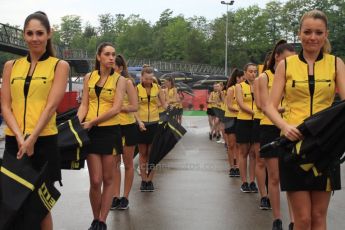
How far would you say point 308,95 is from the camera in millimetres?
4312

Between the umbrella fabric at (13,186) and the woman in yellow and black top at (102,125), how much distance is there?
5.80ft

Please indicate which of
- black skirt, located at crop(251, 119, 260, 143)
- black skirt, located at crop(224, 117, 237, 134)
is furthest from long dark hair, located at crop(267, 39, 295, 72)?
black skirt, located at crop(224, 117, 237, 134)

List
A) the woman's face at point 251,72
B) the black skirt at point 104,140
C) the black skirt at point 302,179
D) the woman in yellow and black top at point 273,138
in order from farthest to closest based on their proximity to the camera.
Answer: the woman's face at point 251,72 < the woman in yellow and black top at point 273,138 < the black skirt at point 104,140 < the black skirt at point 302,179

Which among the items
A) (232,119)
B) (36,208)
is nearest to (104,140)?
(36,208)

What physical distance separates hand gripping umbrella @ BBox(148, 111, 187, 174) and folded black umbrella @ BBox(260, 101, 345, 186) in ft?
16.5

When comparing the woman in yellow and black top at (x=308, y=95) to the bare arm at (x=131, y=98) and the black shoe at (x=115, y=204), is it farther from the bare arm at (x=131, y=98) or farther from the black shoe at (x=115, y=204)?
the black shoe at (x=115, y=204)

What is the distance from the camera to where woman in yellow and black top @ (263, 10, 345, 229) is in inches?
167

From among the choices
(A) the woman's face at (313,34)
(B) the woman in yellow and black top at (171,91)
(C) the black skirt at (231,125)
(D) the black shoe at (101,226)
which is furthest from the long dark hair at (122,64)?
(B) the woman in yellow and black top at (171,91)

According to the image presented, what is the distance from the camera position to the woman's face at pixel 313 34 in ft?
14.1

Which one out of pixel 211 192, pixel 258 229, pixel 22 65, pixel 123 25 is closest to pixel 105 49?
pixel 22 65

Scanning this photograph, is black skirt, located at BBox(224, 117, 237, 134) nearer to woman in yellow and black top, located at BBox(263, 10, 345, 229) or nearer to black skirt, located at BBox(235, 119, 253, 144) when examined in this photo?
black skirt, located at BBox(235, 119, 253, 144)

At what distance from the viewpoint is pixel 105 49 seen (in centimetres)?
653

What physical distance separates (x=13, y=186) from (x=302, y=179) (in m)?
2.02

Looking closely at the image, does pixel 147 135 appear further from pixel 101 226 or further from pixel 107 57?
pixel 101 226
